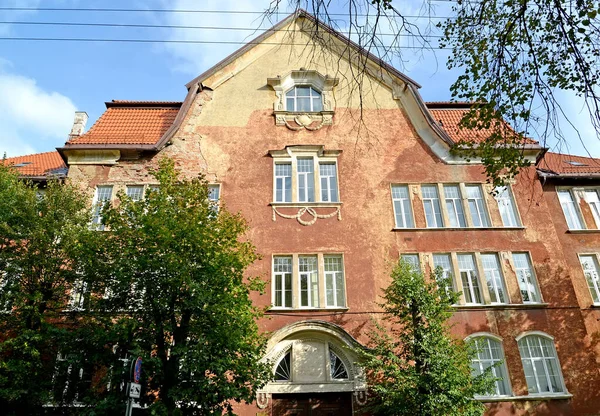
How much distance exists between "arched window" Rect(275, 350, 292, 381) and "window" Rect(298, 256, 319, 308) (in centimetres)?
171

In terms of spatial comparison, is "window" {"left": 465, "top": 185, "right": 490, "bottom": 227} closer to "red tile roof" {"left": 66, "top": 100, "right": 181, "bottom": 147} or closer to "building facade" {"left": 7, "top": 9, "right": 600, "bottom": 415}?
"building facade" {"left": 7, "top": 9, "right": 600, "bottom": 415}

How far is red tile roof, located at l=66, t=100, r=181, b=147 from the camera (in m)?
17.2

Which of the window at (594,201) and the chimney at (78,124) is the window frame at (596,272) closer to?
the window at (594,201)

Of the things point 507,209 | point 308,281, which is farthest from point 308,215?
point 507,209

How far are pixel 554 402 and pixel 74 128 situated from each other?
66.8ft

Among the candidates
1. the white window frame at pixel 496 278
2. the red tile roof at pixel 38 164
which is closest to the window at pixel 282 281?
the white window frame at pixel 496 278

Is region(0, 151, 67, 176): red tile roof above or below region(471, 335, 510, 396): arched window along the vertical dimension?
above

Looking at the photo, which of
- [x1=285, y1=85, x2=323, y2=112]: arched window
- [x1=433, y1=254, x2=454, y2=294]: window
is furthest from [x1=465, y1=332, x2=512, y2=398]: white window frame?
[x1=285, y1=85, x2=323, y2=112]: arched window

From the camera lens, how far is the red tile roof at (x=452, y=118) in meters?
17.8

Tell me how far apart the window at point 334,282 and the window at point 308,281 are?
37cm

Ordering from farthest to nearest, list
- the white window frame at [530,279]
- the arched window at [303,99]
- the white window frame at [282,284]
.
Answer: the arched window at [303,99]
the white window frame at [530,279]
the white window frame at [282,284]

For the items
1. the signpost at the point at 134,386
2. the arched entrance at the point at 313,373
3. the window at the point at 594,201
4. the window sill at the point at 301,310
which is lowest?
the signpost at the point at 134,386

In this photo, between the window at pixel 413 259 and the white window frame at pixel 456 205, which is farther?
the white window frame at pixel 456 205

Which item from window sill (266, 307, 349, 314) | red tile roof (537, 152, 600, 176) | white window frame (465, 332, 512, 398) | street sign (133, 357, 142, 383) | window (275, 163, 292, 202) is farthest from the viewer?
red tile roof (537, 152, 600, 176)
